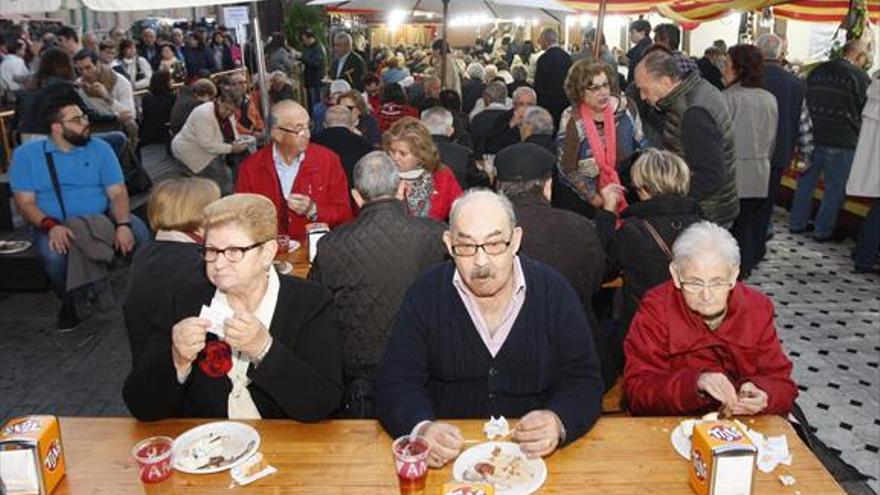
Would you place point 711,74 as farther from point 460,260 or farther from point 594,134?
point 460,260

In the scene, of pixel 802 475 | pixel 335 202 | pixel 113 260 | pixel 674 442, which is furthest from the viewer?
pixel 113 260

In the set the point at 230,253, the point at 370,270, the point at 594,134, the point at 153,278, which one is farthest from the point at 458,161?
the point at 230,253

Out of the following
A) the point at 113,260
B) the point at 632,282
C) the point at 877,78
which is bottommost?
the point at 113,260

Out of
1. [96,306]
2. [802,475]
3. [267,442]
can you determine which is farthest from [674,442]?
[96,306]

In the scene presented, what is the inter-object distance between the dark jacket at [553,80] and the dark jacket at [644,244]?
5167 mm

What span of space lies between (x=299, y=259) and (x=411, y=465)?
2.53 m

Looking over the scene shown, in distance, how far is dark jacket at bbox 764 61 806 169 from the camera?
6.79 metres

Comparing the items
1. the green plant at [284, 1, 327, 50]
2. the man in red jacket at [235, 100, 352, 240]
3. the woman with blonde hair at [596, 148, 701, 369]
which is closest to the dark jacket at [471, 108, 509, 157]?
the man in red jacket at [235, 100, 352, 240]

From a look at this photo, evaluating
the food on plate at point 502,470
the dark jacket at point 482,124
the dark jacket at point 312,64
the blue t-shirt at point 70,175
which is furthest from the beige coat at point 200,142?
the dark jacket at point 312,64

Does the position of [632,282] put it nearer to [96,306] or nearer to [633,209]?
[633,209]

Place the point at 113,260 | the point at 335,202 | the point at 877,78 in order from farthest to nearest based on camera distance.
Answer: the point at 877,78, the point at 113,260, the point at 335,202

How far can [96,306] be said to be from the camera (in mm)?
6289

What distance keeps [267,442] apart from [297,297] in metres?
0.53

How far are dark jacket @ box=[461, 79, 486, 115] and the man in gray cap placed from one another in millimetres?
6743
